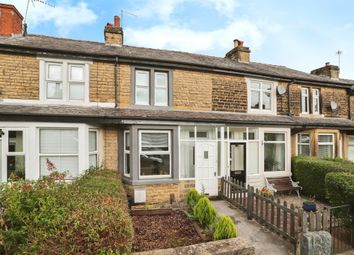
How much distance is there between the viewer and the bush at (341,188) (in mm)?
6367

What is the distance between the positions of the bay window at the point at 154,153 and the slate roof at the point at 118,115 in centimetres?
77

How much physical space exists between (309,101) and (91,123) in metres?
12.6

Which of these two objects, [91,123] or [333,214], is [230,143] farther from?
[91,123]

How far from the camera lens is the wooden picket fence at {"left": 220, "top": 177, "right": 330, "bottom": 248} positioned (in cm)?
561

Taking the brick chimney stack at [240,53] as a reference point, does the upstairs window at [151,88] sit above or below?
below

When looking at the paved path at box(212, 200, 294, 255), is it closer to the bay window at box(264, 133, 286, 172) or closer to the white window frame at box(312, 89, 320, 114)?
the bay window at box(264, 133, 286, 172)

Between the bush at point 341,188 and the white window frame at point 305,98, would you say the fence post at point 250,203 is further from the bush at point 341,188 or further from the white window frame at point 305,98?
the white window frame at point 305,98

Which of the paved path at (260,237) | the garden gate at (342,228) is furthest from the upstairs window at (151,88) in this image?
the garden gate at (342,228)

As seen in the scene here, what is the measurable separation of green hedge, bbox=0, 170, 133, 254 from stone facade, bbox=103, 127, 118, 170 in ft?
17.1

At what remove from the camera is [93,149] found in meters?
9.22

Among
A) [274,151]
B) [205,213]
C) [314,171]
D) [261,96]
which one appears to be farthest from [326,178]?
[261,96]

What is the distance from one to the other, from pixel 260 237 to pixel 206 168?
397 centimetres

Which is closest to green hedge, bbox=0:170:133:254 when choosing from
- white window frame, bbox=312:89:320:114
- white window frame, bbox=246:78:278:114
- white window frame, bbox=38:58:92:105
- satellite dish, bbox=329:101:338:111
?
white window frame, bbox=38:58:92:105

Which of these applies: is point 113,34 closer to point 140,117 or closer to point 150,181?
point 140,117
